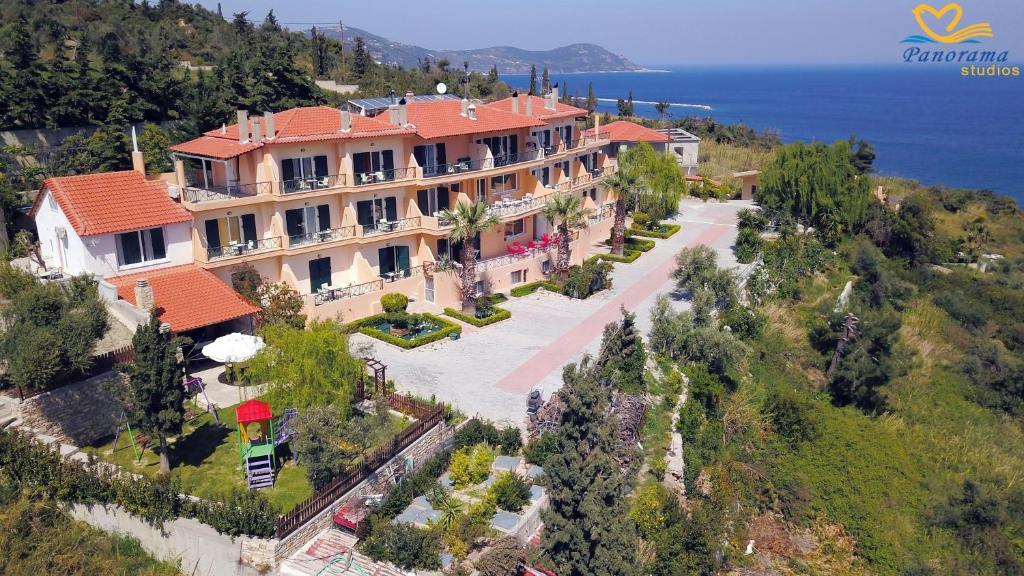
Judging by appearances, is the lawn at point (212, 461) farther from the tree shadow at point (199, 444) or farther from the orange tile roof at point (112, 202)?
the orange tile roof at point (112, 202)

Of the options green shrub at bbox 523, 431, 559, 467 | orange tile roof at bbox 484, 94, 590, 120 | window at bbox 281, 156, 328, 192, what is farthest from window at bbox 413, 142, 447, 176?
green shrub at bbox 523, 431, 559, 467

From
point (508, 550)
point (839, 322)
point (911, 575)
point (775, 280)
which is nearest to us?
point (508, 550)

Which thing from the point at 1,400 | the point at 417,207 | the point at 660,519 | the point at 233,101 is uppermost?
the point at 233,101

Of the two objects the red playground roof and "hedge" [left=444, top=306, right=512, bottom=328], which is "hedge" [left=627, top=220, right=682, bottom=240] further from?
the red playground roof

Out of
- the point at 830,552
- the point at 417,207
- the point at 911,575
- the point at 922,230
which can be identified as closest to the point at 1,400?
the point at 417,207

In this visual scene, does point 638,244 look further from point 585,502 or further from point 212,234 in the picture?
point 585,502

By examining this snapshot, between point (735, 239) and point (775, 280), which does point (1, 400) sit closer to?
point (775, 280)
